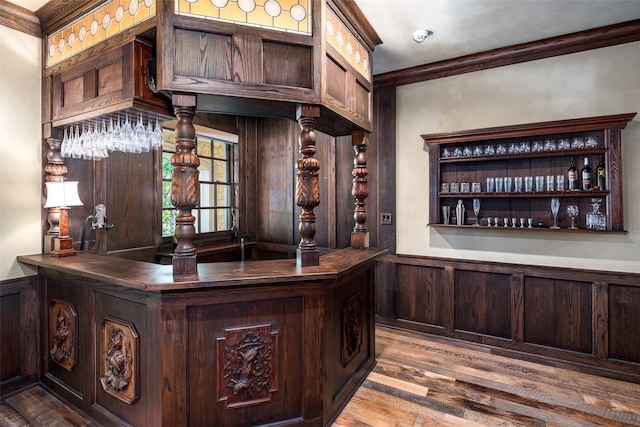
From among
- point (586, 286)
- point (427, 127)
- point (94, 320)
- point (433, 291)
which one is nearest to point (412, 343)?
point (433, 291)

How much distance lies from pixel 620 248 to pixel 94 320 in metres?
3.86

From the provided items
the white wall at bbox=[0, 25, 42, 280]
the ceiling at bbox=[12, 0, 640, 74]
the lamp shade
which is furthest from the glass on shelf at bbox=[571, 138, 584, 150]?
the white wall at bbox=[0, 25, 42, 280]

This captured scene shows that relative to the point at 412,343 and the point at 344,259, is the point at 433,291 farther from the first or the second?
the point at 344,259

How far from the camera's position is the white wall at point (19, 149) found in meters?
2.40

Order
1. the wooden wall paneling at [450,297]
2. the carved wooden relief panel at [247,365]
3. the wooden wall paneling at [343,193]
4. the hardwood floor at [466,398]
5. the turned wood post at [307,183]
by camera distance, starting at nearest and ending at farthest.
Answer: the carved wooden relief panel at [247,365]
the turned wood post at [307,183]
the hardwood floor at [466,398]
the wooden wall paneling at [450,297]
the wooden wall paneling at [343,193]

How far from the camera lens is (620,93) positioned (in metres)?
2.69

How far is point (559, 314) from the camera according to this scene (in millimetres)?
2922

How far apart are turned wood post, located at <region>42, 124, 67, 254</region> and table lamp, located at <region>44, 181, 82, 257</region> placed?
64 mm

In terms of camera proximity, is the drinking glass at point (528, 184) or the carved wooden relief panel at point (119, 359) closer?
the carved wooden relief panel at point (119, 359)

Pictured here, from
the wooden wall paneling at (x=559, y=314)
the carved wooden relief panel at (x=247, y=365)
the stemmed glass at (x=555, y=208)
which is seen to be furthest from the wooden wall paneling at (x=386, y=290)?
the carved wooden relief panel at (x=247, y=365)

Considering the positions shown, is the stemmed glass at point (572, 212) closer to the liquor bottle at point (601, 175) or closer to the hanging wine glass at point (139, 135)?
the liquor bottle at point (601, 175)

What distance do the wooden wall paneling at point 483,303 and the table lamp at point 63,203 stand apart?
334 centimetres

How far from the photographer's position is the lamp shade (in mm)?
2410

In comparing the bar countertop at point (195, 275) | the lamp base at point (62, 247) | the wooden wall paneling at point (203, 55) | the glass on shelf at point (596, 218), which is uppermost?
the wooden wall paneling at point (203, 55)
